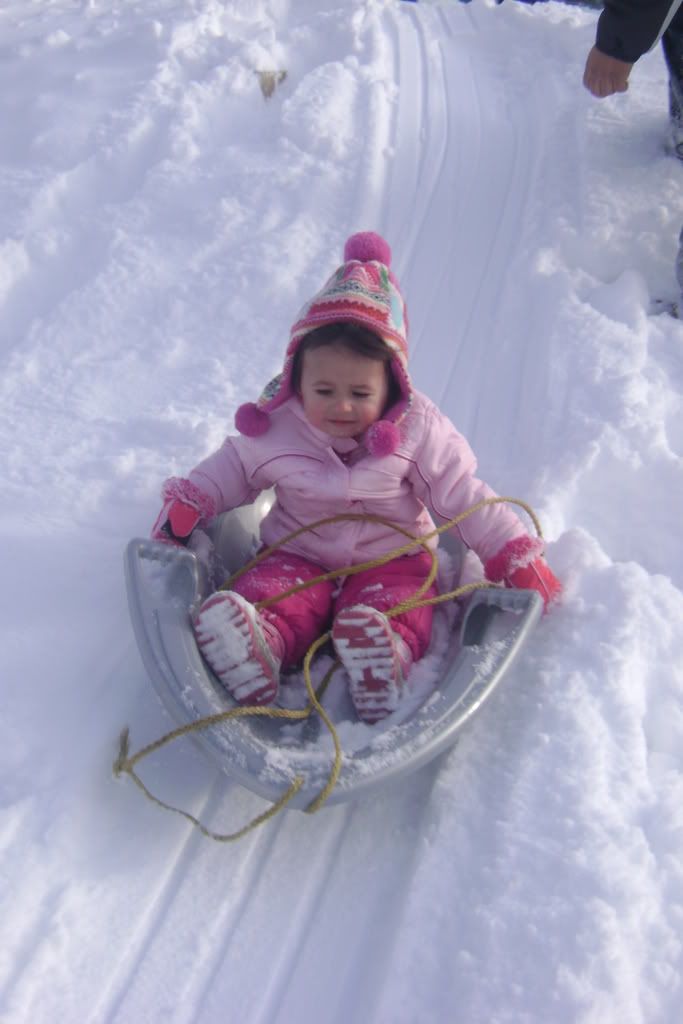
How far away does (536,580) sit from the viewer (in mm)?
1806

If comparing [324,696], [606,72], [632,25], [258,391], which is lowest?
[324,696]

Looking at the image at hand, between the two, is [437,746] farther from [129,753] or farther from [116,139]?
[116,139]

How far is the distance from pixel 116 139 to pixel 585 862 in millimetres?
2866

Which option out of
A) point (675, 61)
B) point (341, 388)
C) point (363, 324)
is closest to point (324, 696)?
point (341, 388)

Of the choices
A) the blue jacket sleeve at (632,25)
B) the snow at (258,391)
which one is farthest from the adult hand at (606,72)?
the snow at (258,391)

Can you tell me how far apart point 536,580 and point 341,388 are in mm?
532

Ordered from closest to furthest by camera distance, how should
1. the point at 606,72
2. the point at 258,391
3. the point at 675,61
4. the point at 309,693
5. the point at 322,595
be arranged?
the point at 309,693
the point at 322,595
the point at 258,391
the point at 606,72
the point at 675,61

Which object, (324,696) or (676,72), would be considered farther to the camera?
(676,72)

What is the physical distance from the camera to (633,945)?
1300mm

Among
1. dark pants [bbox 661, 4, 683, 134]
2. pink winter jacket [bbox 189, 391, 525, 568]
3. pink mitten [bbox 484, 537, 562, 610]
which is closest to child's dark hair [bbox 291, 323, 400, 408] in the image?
pink winter jacket [bbox 189, 391, 525, 568]

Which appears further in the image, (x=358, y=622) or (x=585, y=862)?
(x=358, y=622)

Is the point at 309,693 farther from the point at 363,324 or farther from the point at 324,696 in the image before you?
the point at 363,324

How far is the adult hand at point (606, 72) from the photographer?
2.69 m

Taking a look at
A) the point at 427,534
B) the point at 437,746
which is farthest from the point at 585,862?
the point at 427,534
